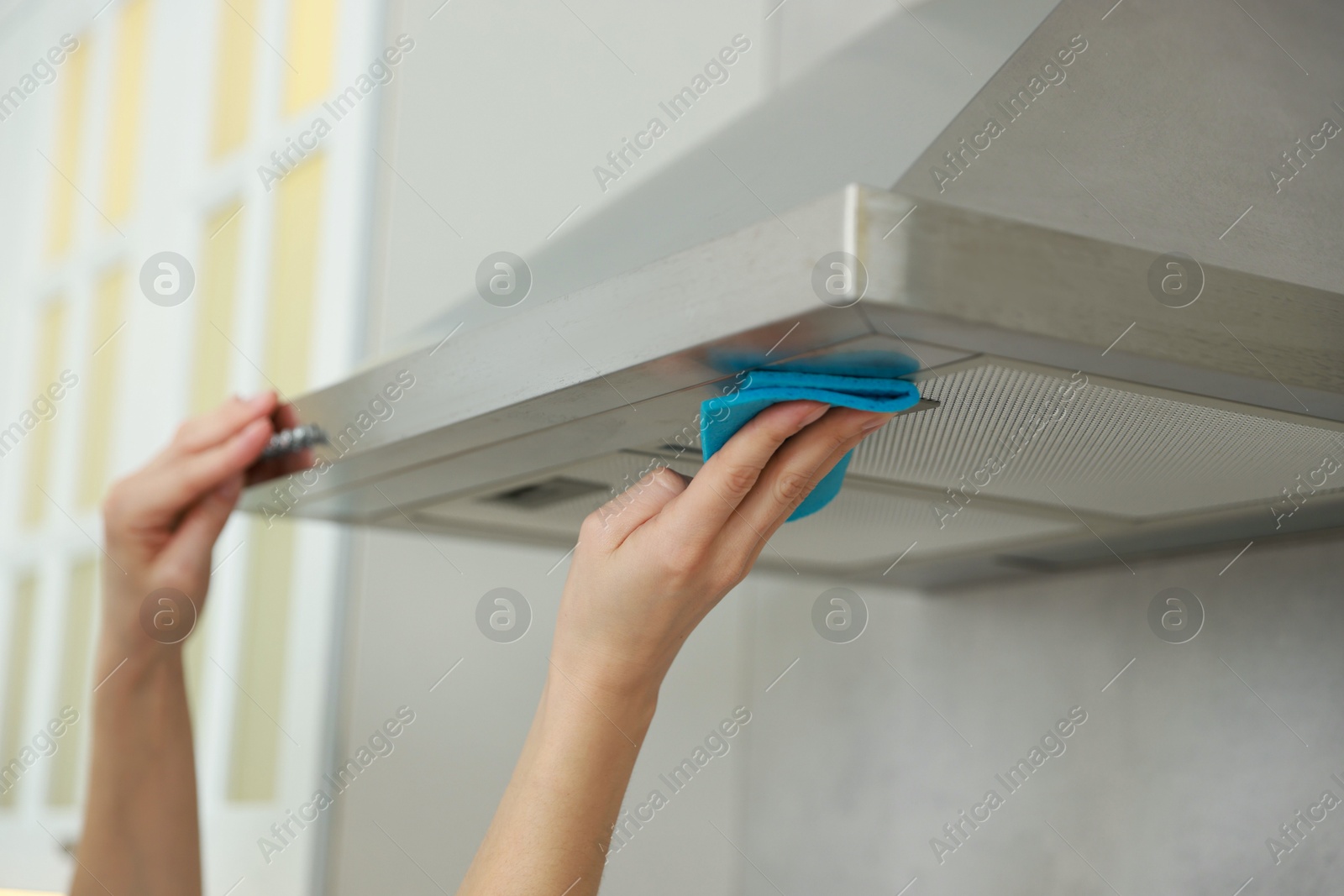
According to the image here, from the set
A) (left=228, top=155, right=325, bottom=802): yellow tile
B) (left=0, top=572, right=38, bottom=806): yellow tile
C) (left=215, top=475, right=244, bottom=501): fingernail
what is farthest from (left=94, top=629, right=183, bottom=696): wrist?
(left=0, top=572, right=38, bottom=806): yellow tile

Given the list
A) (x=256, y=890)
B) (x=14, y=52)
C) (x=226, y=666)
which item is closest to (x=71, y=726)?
(x=226, y=666)

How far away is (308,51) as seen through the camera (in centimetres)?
142

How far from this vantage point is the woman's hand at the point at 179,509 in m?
0.75

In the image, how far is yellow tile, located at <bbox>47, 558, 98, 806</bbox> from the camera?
165 cm

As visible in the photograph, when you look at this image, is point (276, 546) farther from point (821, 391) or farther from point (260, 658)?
point (821, 391)

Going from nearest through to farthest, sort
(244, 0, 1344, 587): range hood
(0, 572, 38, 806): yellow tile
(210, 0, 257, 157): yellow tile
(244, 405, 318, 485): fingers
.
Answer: (244, 0, 1344, 587): range hood → (244, 405, 318, 485): fingers → (210, 0, 257, 157): yellow tile → (0, 572, 38, 806): yellow tile

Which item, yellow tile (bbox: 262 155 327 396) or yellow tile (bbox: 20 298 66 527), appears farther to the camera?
yellow tile (bbox: 20 298 66 527)

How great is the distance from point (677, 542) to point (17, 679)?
173 centimetres

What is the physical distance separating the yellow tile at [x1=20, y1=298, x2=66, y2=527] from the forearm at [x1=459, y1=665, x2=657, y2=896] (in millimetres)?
1575

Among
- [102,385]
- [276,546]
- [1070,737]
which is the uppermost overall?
[102,385]

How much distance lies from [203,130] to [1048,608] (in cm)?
128

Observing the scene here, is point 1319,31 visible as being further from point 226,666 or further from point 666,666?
point 226,666

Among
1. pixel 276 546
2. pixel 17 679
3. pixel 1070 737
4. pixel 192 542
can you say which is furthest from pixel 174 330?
pixel 1070 737

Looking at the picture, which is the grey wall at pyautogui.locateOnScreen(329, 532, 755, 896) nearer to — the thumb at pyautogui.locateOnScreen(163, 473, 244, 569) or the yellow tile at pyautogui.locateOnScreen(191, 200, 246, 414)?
the thumb at pyautogui.locateOnScreen(163, 473, 244, 569)
